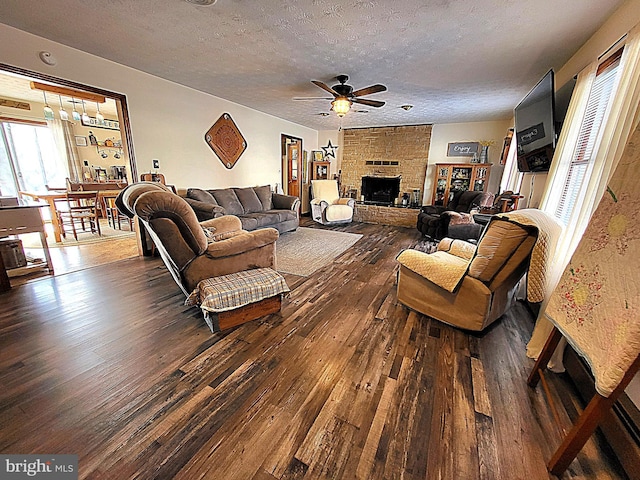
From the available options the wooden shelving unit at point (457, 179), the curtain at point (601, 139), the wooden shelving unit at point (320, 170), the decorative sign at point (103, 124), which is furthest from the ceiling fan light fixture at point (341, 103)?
the decorative sign at point (103, 124)

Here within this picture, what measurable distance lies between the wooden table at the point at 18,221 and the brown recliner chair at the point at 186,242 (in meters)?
1.34

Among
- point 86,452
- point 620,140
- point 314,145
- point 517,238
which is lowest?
point 86,452

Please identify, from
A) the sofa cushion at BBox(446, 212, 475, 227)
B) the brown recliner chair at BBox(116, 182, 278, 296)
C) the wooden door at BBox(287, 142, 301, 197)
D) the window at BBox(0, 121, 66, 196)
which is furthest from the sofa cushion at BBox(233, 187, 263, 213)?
the window at BBox(0, 121, 66, 196)

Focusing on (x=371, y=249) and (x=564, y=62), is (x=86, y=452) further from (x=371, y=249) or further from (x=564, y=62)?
(x=564, y=62)

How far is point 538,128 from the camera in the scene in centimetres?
268

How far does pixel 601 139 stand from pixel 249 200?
175 inches

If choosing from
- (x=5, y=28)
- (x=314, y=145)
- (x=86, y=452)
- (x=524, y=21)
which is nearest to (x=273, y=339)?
(x=86, y=452)

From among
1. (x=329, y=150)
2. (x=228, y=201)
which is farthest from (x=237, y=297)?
(x=329, y=150)

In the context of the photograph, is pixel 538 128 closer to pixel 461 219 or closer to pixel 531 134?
pixel 531 134

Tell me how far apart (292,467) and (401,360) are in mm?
957

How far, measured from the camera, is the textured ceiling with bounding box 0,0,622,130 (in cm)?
188

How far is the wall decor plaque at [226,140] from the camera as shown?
4350 millimetres

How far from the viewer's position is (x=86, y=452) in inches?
44.2

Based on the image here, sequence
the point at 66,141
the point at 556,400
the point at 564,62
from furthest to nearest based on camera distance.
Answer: the point at 66,141 → the point at 564,62 → the point at 556,400
